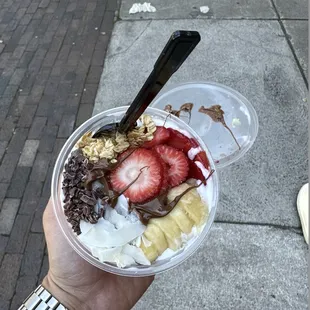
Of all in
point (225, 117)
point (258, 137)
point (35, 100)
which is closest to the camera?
point (225, 117)

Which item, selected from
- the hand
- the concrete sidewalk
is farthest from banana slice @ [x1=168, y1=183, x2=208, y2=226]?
the concrete sidewalk

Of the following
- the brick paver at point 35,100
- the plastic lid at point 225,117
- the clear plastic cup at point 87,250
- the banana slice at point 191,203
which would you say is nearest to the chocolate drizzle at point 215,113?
the plastic lid at point 225,117

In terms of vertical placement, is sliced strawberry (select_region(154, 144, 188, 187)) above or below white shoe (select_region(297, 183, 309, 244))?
above

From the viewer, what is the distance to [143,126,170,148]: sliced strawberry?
1464mm

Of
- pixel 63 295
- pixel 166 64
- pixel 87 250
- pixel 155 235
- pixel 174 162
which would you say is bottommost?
pixel 63 295

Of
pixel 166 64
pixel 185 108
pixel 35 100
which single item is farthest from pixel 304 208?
pixel 35 100

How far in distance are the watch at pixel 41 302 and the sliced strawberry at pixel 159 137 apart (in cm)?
76

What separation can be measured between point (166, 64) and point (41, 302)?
1.12 meters

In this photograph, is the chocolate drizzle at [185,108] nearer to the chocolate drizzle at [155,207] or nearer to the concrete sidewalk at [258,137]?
the concrete sidewalk at [258,137]

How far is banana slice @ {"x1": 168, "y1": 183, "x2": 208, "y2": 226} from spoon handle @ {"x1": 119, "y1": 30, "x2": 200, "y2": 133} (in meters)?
0.31

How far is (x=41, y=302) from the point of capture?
5.15ft

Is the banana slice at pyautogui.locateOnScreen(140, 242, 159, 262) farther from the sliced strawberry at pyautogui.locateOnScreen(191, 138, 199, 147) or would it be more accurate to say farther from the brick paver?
the brick paver

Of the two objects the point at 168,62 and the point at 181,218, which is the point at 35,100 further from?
the point at 168,62

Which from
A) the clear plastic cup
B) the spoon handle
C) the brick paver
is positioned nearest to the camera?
the spoon handle
